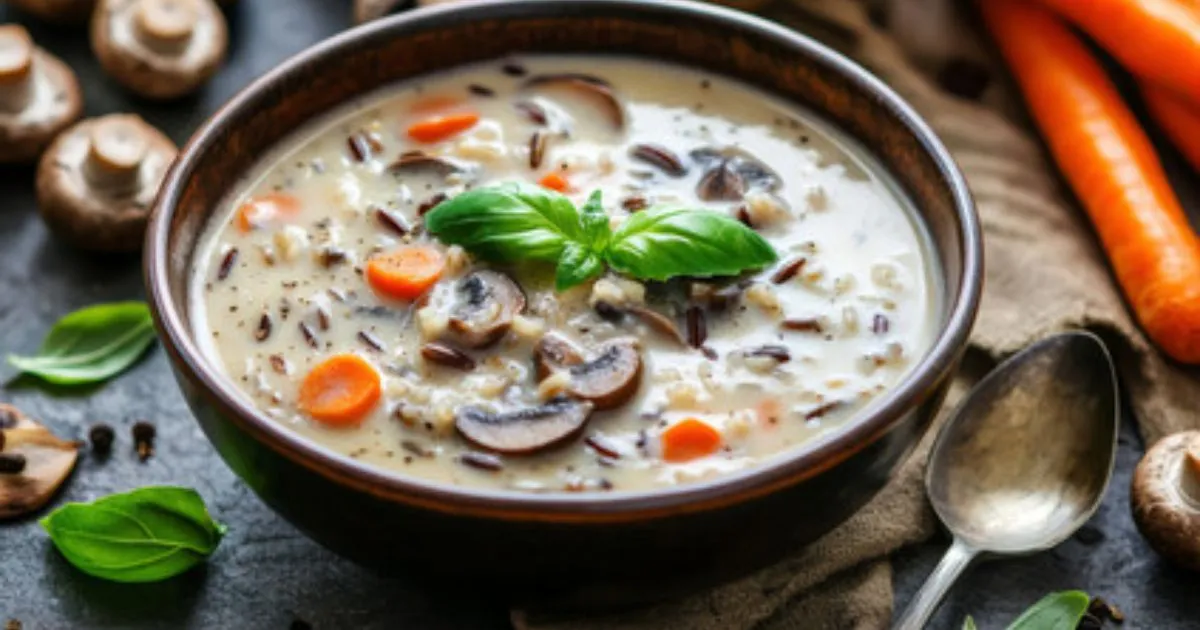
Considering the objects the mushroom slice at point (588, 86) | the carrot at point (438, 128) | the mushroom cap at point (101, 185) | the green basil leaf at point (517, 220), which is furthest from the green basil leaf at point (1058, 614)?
the mushroom cap at point (101, 185)

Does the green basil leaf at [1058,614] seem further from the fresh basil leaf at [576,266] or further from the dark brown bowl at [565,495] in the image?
the fresh basil leaf at [576,266]

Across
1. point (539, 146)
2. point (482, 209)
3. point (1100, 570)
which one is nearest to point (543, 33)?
point (539, 146)

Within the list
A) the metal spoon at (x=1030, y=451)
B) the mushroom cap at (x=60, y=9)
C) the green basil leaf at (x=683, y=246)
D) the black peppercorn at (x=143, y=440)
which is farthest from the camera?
the mushroom cap at (x=60, y=9)

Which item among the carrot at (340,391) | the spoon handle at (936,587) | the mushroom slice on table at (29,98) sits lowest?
the mushroom slice on table at (29,98)

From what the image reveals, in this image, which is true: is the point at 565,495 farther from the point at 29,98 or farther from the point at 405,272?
the point at 29,98

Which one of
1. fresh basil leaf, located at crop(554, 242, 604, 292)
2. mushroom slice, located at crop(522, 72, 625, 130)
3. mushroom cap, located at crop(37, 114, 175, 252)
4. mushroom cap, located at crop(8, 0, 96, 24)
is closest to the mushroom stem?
mushroom cap, located at crop(37, 114, 175, 252)

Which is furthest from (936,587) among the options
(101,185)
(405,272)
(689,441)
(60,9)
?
(60,9)

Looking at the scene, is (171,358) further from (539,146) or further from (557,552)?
(539,146)
